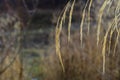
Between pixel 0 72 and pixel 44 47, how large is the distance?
372 centimetres

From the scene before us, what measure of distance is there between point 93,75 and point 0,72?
1284 millimetres

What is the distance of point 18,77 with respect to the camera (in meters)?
6.00

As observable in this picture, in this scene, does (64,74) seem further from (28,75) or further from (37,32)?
(37,32)

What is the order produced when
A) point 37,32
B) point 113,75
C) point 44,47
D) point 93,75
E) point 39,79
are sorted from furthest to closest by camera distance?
point 37,32, point 44,47, point 39,79, point 93,75, point 113,75

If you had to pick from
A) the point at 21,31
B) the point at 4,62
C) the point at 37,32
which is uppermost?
the point at 21,31

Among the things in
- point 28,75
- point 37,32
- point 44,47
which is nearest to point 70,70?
point 28,75

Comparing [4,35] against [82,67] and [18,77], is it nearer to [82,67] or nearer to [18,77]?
[18,77]

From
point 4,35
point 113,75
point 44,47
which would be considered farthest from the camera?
point 44,47

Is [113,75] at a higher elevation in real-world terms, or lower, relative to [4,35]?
lower

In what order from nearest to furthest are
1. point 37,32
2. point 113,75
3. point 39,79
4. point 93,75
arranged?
point 113,75 → point 93,75 → point 39,79 → point 37,32

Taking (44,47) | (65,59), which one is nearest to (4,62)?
(65,59)

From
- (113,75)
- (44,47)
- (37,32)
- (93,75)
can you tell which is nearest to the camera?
(113,75)

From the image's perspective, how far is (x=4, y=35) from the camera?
6344 mm

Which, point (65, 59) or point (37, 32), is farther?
point (37, 32)
